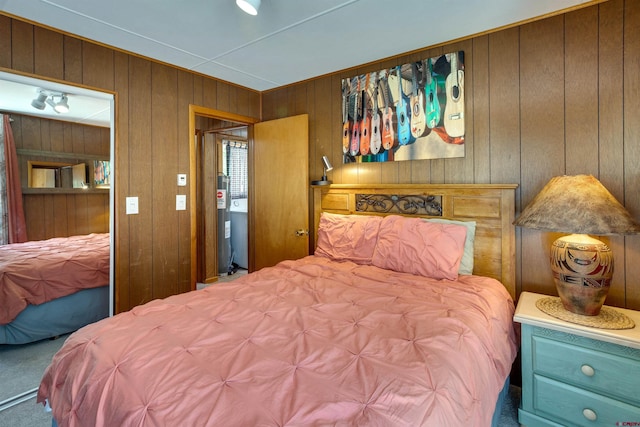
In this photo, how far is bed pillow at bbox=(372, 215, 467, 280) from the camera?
2111 millimetres

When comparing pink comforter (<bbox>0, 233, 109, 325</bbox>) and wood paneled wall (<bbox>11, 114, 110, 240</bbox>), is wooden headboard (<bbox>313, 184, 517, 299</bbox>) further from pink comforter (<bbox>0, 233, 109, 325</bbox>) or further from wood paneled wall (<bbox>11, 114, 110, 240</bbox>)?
pink comforter (<bbox>0, 233, 109, 325</bbox>)

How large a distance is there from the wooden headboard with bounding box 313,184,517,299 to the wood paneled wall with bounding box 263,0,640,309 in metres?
0.09

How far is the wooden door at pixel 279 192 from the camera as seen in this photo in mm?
3199

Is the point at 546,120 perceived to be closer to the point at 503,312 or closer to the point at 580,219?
the point at 580,219

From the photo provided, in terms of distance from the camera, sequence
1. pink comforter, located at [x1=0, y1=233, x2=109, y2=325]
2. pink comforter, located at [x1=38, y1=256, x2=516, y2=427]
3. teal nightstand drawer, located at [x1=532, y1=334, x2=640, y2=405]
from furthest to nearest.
A: pink comforter, located at [x1=0, y1=233, x2=109, y2=325]
teal nightstand drawer, located at [x1=532, y1=334, x2=640, y2=405]
pink comforter, located at [x1=38, y1=256, x2=516, y2=427]

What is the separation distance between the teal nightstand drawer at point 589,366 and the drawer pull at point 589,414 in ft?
0.35

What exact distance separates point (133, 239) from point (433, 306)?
94.0 inches

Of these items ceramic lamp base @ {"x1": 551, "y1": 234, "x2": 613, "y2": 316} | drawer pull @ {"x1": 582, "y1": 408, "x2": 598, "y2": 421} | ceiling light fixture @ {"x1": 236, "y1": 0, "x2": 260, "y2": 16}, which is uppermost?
ceiling light fixture @ {"x1": 236, "y1": 0, "x2": 260, "y2": 16}

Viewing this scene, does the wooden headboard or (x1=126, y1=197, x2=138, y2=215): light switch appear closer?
the wooden headboard

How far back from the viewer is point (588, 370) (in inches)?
63.2

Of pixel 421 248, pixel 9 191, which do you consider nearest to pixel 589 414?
pixel 421 248

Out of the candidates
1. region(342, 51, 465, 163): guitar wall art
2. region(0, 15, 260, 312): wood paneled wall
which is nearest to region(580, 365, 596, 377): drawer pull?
region(342, 51, 465, 163): guitar wall art

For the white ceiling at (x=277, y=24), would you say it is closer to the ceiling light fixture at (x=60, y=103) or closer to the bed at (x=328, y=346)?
the ceiling light fixture at (x=60, y=103)

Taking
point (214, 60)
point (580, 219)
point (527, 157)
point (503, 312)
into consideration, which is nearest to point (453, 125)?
point (527, 157)
